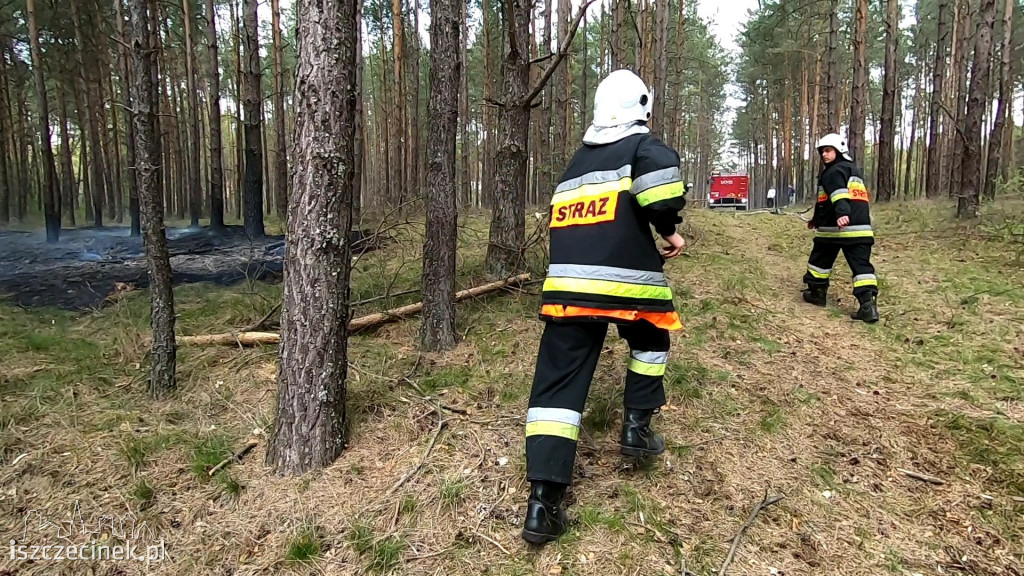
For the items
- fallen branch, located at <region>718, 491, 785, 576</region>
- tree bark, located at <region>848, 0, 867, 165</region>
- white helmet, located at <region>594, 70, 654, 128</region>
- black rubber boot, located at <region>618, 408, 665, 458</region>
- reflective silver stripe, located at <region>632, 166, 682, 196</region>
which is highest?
tree bark, located at <region>848, 0, 867, 165</region>

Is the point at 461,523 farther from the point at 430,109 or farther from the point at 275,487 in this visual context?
the point at 430,109

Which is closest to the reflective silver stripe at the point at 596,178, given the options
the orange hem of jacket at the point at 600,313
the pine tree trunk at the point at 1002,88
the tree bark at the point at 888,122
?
the orange hem of jacket at the point at 600,313

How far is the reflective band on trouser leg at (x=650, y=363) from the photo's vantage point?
8.68ft

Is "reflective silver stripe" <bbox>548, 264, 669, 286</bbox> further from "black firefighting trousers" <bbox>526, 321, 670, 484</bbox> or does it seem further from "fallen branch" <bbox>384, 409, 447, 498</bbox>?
"fallen branch" <bbox>384, 409, 447, 498</bbox>

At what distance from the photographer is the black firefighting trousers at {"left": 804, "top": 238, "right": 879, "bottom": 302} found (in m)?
5.05

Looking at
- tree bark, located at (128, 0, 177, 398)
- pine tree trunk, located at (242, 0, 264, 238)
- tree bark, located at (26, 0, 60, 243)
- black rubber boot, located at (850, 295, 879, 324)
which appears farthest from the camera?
tree bark, located at (26, 0, 60, 243)

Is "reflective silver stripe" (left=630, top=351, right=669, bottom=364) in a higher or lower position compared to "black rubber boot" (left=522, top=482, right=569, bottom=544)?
higher

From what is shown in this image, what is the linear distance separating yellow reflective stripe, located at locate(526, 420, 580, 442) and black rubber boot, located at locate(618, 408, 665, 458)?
0.52m

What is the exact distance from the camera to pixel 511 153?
535cm

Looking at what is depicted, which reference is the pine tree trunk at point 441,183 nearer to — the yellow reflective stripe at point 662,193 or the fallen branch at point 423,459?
the fallen branch at point 423,459

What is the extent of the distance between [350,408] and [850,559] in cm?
290

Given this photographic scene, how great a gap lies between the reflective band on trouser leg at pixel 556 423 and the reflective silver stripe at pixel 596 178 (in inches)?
43.7

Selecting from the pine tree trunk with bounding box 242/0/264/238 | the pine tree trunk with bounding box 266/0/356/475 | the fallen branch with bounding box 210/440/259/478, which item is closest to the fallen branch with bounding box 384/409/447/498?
the pine tree trunk with bounding box 266/0/356/475

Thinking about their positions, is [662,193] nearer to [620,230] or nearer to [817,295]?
[620,230]
